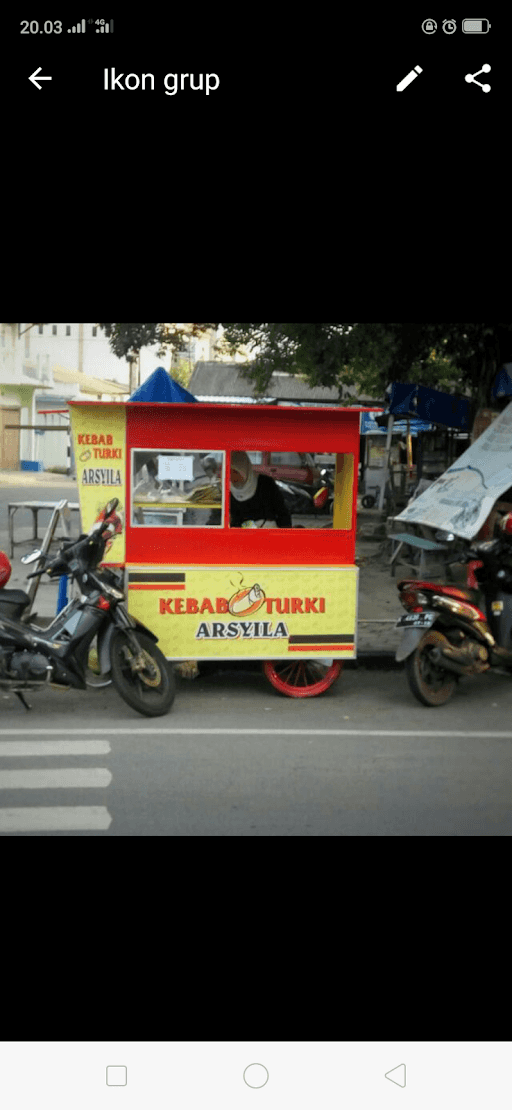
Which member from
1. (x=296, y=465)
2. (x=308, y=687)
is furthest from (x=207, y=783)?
(x=296, y=465)

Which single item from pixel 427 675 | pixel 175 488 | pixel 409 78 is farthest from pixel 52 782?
pixel 409 78

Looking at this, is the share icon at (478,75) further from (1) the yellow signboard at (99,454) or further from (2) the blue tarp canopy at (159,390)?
(2) the blue tarp canopy at (159,390)

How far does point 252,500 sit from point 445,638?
173 centimetres

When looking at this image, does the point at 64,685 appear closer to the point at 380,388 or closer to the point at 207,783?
the point at 207,783

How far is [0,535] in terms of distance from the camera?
1561cm

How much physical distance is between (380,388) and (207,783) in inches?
486

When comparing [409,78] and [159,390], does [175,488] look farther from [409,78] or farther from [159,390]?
[409,78]

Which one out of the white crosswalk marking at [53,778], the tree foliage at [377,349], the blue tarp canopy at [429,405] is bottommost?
the white crosswalk marking at [53,778]

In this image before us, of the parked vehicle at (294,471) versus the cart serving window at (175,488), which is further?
the parked vehicle at (294,471)

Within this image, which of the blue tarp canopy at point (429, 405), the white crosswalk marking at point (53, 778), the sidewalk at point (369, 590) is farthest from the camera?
the blue tarp canopy at point (429, 405)

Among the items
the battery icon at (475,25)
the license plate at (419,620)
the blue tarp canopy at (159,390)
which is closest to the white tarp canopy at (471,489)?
the license plate at (419,620)

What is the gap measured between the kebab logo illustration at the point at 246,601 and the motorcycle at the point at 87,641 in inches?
24.0

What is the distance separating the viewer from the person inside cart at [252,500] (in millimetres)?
7473

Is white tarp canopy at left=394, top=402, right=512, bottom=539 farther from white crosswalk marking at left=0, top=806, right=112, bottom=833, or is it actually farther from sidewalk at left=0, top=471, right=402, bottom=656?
white crosswalk marking at left=0, top=806, right=112, bottom=833
